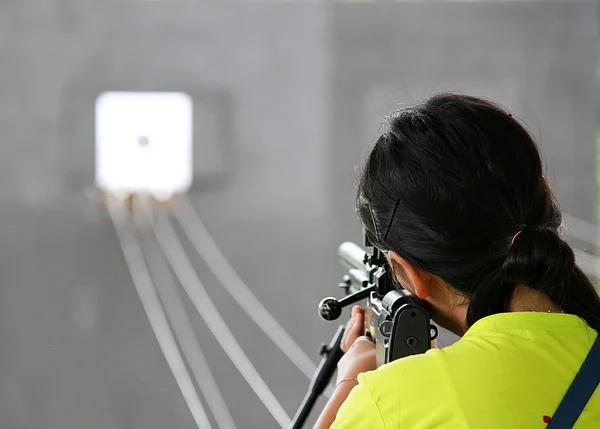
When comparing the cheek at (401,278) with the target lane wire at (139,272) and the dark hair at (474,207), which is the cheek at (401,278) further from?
the target lane wire at (139,272)

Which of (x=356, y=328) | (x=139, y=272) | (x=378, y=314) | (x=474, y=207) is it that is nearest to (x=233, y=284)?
(x=139, y=272)

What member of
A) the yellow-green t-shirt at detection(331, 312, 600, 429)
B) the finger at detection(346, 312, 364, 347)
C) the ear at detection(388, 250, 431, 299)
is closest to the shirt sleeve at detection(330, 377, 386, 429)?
the yellow-green t-shirt at detection(331, 312, 600, 429)

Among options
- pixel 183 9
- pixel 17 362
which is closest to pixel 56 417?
pixel 17 362

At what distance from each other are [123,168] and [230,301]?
22.5 inches

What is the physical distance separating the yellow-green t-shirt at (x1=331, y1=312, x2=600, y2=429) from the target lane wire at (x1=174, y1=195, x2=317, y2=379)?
1.95m

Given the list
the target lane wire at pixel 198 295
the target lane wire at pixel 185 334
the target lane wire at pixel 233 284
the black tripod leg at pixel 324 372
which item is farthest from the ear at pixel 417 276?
the target lane wire at pixel 233 284

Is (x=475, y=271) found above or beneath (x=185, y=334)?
above

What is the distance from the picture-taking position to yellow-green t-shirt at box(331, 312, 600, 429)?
0.46 meters

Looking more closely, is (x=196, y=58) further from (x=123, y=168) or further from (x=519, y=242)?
(x=519, y=242)

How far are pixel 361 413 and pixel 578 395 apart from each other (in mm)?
143

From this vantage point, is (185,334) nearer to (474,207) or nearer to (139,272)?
(139,272)

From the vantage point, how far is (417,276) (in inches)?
22.0

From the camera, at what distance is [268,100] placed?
2666 millimetres

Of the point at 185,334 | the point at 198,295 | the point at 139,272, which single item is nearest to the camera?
the point at 185,334
